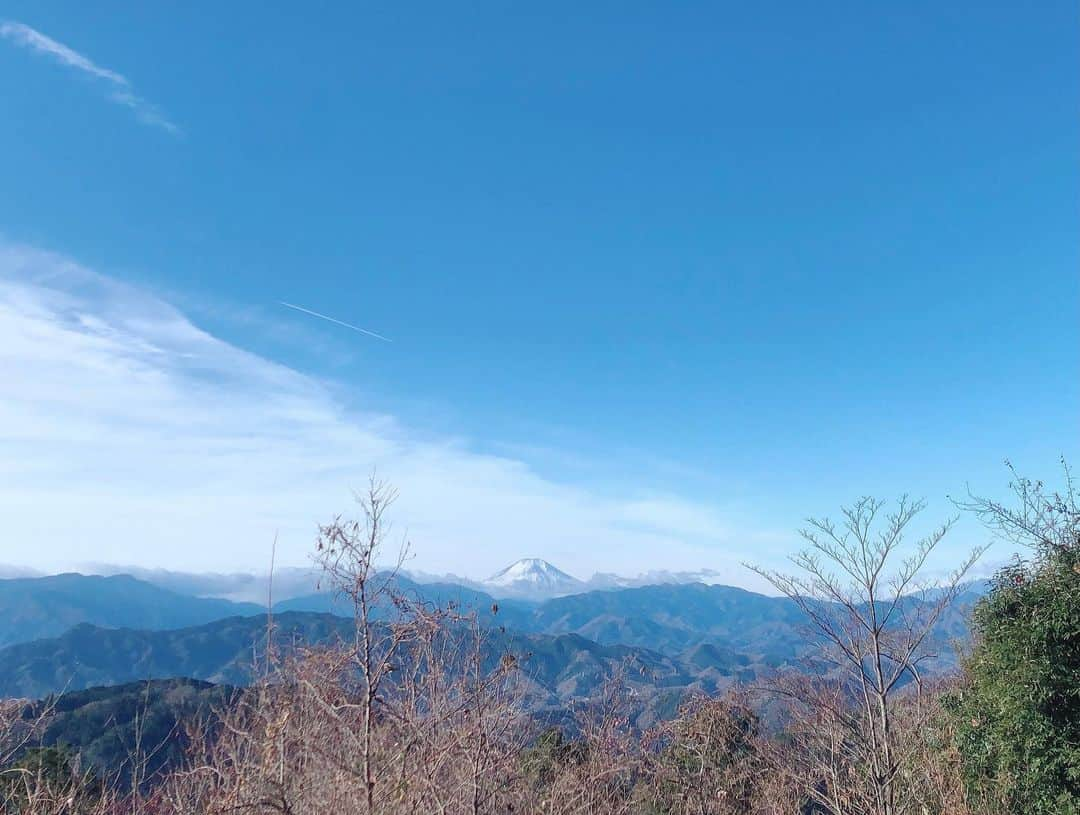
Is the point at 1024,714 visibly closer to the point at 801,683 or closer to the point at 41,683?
the point at 801,683

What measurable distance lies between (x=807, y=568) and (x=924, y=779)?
6560mm

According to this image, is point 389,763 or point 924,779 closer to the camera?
point 389,763

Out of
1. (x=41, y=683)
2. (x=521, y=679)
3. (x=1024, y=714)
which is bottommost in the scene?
(x=41, y=683)

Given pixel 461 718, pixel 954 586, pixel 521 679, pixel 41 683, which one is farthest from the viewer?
pixel 41 683

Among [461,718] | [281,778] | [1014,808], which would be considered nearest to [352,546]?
Answer: [281,778]

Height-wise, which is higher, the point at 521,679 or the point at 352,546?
the point at 352,546

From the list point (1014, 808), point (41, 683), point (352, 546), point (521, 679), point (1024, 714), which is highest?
point (352, 546)

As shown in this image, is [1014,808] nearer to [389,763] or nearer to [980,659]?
[980,659]

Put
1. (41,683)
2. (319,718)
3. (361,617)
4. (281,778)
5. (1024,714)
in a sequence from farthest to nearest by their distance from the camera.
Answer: (41,683) → (1024,714) → (319,718) → (361,617) → (281,778)

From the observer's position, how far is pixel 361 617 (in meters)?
4.11

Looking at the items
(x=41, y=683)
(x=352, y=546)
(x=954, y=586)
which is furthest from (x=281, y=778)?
(x=41, y=683)

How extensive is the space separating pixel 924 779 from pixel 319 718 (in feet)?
41.7

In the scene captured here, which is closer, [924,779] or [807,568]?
[807,568]

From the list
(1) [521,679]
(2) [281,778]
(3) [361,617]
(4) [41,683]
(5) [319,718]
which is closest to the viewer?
(2) [281,778]
